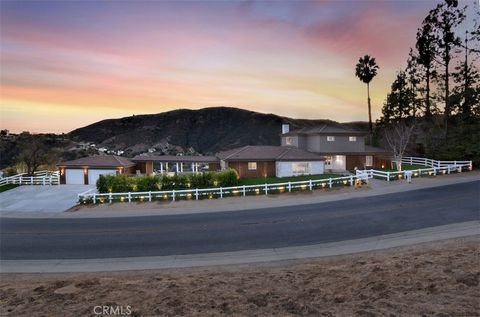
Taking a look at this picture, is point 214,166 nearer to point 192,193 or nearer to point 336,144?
point 192,193

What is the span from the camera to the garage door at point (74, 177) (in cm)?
3828

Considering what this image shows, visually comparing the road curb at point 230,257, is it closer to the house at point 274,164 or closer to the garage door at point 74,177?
the house at point 274,164

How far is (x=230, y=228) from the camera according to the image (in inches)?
667

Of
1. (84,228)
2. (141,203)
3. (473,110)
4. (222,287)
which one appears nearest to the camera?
(222,287)

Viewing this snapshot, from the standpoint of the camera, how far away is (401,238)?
1364 centimetres

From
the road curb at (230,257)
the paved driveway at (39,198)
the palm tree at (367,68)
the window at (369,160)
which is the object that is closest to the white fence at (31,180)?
the paved driveway at (39,198)

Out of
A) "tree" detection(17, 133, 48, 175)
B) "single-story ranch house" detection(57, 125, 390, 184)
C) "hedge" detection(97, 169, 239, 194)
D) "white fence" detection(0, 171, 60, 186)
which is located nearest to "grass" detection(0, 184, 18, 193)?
"white fence" detection(0, 171, 60, 186)

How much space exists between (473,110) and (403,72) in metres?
13.4

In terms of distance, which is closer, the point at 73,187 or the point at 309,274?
the point at 309,274

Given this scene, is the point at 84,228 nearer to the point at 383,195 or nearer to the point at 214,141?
the point at 383,195

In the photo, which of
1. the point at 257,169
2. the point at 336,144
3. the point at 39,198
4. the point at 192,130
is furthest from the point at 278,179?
the point at 192,130

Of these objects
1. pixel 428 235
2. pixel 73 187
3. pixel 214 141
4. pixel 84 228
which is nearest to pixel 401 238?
pixel 428 235

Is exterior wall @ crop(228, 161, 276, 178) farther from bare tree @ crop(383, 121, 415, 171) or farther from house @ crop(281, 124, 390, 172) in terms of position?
bare tree @ crop(383, 121, 415, 171)

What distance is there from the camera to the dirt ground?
714cm
